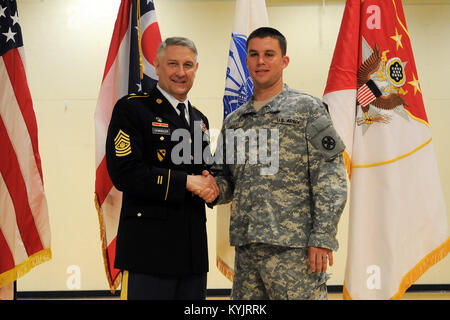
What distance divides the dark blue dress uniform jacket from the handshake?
4 centimetres

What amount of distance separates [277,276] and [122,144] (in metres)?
0.84

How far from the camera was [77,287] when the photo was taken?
4051 millimetres

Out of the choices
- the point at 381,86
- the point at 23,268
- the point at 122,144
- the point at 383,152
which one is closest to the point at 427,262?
the point at 383,152

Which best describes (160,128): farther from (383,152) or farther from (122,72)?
(383,152)

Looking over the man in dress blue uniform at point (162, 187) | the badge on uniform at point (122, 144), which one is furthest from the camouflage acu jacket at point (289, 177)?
the badge on uniform at point (122, 144)

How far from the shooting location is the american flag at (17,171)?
2422mm

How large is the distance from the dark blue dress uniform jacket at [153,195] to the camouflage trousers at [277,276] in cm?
22

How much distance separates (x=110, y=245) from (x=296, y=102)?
4.91 ft

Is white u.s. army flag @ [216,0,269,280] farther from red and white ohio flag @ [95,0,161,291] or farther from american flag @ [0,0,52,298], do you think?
american flag @ [0,0,52,298]

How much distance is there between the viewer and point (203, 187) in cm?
177

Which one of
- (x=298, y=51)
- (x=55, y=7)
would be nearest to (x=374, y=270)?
(x=298, y=51)

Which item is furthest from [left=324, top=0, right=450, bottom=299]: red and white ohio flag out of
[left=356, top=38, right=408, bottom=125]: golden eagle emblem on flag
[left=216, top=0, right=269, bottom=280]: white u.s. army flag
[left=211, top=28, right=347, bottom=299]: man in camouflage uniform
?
[left=211, top=28, right=347, bottom=299]: man in camouflage uniform

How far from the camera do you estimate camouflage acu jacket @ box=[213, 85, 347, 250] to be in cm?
165

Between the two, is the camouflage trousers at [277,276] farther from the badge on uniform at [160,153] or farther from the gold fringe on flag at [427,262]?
the gold fringe on flag at [427,262]
